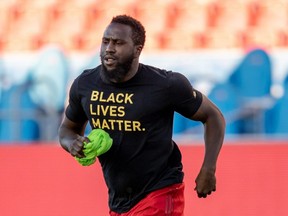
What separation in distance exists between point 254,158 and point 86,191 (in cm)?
150

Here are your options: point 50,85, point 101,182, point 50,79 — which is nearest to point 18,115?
point 50,85

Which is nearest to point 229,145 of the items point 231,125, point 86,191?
point 86,191

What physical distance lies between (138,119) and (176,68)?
22.8 feet

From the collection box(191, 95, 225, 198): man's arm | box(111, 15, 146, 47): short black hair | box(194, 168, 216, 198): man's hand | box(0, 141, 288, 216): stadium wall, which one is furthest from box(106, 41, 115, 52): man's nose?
box(0, 141, 288, 216): stadium wall

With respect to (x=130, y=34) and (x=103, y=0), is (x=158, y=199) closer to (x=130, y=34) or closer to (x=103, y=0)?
(x=130, y=34)

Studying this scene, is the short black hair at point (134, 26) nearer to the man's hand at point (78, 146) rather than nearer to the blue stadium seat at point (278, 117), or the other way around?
the man's hand at point (78, 146)

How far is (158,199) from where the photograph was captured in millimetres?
4844

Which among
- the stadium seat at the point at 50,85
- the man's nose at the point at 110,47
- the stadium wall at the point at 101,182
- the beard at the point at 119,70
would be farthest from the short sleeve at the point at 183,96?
the stadium seat at the point at 50,85

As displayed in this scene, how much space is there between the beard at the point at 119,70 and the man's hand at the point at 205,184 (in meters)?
0.66

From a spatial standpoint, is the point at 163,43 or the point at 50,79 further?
the point at 163,43

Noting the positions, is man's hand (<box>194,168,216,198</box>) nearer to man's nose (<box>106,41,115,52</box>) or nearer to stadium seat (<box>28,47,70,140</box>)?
man's nose (<box>106,41,115,52</box>)

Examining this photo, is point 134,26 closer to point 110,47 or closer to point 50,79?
point 110,47

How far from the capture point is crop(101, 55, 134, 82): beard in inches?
184

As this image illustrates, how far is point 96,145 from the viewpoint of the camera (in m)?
4.58
